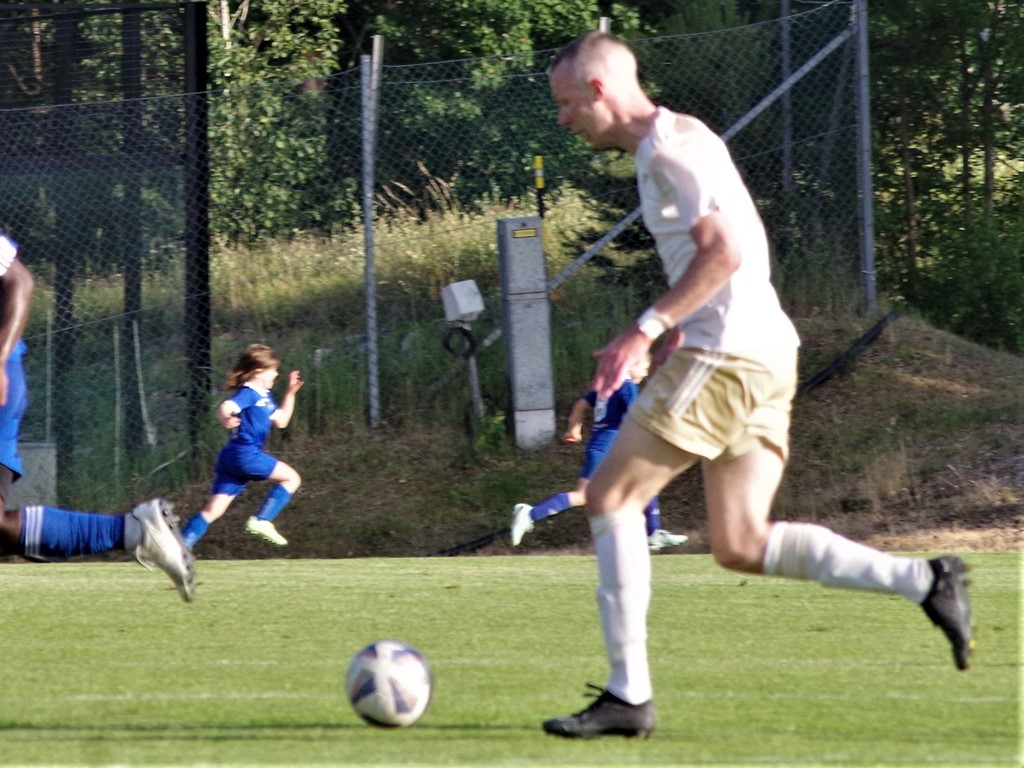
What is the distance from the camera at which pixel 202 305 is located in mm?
15086

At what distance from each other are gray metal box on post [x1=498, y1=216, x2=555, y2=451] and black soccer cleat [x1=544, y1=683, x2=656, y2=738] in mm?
10066

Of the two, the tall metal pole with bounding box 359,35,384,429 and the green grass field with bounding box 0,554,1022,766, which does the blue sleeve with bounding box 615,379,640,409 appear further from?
the tall metal pole with bounding box 359,35,384,429

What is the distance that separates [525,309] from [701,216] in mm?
10178

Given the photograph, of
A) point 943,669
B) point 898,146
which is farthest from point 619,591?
point 898,146

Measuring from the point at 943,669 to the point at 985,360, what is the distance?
10.3m

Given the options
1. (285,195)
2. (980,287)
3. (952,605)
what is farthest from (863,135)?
(952,605)

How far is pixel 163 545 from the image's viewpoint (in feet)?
21.6

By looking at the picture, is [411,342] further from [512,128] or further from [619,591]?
[619,591]

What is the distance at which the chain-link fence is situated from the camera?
49.4 feet

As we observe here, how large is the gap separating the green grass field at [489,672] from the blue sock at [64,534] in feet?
1.44

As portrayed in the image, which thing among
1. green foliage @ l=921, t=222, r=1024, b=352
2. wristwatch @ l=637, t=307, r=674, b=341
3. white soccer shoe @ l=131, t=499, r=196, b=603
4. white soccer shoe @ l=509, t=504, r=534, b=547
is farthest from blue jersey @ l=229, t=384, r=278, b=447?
green foliage @ l=921, t=222, r=1024, b=352

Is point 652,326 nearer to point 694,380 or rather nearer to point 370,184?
point 694,380

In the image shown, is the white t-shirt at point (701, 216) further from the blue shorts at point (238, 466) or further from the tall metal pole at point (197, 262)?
the tall metal pole at point (197, 262)

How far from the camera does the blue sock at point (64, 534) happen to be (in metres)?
6.47
